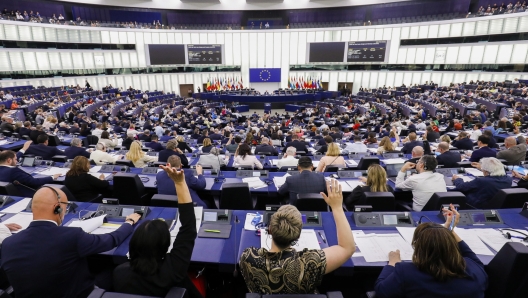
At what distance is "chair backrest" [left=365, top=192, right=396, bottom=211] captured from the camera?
3512 mm

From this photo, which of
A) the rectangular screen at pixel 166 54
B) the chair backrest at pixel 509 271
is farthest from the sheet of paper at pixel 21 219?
the rectangular screen at pixel 166 54

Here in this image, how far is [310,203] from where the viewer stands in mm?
3535

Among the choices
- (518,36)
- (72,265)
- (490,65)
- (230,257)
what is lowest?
(230,257)

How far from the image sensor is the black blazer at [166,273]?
1.87m

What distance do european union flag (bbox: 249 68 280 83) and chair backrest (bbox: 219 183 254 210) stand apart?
30157 mm

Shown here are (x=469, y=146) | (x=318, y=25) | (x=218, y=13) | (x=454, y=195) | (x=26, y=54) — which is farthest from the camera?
(x=218, y=13)

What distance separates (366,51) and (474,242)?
27.9 meters

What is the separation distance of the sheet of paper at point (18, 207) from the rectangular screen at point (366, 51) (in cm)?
2870

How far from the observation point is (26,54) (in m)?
22.1

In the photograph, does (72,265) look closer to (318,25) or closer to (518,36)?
(518,36)

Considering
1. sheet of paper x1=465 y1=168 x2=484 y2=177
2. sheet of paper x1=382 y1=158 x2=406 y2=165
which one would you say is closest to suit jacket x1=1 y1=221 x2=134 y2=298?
sheet of paper x1=382 y1=158 x2=406 y2=165

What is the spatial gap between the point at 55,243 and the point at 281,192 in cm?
274

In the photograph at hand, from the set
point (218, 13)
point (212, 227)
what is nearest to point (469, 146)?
point (212, 227)

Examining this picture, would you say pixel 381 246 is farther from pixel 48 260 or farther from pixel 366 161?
pixel 366 161
